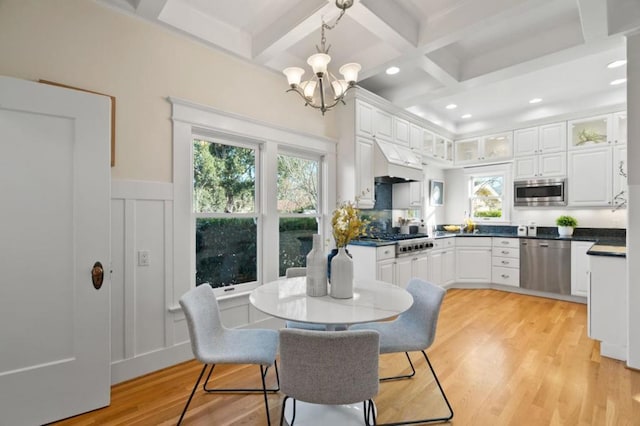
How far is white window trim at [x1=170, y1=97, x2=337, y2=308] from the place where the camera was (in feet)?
8.68

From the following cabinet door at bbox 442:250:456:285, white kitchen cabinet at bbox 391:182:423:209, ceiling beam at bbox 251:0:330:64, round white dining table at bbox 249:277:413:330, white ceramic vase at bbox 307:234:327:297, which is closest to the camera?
round white dining table at bbox 249:277:413:330

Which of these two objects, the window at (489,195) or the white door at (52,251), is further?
the window at (489,195)

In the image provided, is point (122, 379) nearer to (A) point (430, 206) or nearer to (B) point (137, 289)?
(B) point (137, 289)

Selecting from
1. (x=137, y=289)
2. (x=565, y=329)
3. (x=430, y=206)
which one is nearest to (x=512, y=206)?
(x=430, y=206)

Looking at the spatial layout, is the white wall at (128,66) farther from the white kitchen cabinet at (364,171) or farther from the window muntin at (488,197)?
the window muntin at (488,197)

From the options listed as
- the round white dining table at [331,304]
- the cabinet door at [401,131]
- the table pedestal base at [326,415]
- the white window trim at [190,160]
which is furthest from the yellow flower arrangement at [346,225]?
the cabinet door at [401,131]

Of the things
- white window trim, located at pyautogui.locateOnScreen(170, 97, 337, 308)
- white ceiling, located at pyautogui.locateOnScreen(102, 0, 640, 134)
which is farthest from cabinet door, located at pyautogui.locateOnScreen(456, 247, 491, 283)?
white window trim, located at pyautogui.locateOnScreen(170, 97, 337, 308)

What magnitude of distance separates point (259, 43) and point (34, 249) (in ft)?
8.02

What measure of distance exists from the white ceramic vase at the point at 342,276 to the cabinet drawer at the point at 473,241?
4033 mm

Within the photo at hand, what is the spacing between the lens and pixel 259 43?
296 cm

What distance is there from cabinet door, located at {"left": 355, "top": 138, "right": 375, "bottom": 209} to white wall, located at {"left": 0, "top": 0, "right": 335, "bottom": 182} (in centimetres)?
139

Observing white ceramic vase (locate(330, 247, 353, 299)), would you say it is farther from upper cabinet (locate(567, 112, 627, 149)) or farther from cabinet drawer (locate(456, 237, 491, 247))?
upper cabinet (locate(567, 112, 627, 149))

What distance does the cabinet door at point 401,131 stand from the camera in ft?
14.6

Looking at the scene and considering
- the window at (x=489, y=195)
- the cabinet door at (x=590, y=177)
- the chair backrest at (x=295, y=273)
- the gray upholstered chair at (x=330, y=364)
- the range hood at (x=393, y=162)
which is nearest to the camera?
the gray upholstered chair at (x=330, y=364)
